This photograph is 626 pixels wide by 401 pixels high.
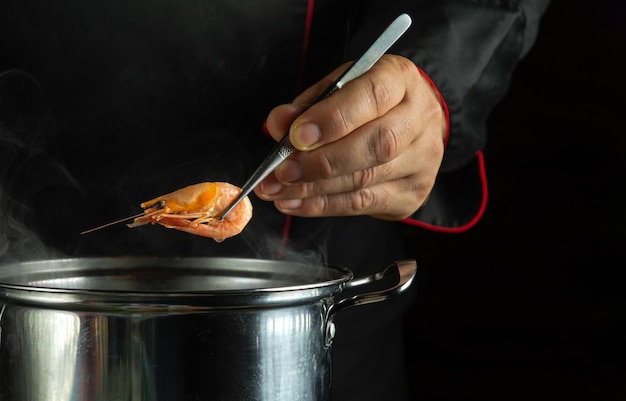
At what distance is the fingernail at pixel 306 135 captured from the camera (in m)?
0.94

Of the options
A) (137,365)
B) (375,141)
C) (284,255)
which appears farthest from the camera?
(284,255)

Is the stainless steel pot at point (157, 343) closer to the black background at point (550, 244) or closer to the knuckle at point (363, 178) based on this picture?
the knuckle at point (363, 178)

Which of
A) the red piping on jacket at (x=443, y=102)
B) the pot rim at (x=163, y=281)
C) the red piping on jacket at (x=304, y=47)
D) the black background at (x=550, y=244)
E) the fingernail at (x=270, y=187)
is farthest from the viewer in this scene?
the black background at (x=550, y=244)

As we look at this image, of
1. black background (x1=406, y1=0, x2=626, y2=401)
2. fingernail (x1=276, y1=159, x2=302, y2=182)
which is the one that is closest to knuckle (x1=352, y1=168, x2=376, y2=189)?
fingernail (x1=276, y1=159, x2=302, y2=182)

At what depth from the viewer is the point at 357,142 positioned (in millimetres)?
1007

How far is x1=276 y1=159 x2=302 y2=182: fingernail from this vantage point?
3.26 ft

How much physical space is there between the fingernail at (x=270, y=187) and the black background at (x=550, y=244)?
1399 mm

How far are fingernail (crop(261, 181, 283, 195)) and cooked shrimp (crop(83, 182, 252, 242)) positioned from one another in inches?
1.7

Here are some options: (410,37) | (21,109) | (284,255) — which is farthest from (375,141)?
(21,109)

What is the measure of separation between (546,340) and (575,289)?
0.17m

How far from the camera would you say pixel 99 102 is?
135 centimetres

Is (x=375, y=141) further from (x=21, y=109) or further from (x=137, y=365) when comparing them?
(x=21, y=109)

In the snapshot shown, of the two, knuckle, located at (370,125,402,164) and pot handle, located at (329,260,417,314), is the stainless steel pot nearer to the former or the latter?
pot handle, located at (329,260,417,314)

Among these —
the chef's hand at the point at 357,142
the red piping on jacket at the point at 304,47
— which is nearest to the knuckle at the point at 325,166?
the chef's hand at the point at 357,142
